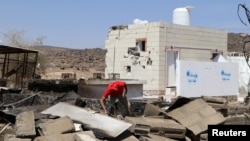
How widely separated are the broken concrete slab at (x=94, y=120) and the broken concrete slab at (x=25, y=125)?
1083 mm

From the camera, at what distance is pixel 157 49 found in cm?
2625

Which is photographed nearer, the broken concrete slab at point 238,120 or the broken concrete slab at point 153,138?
the broken concrete slab at point 153,138

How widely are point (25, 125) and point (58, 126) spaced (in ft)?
2.70

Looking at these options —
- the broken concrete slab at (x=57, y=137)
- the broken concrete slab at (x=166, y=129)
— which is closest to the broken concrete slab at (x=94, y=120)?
the broken concrete slab at (x=166, y=129)

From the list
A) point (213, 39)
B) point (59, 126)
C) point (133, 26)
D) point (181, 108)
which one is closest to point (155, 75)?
point (133, 26)

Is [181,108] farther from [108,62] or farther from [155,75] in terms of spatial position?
[108,62]

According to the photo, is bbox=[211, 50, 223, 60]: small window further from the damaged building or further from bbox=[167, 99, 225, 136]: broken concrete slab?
bbox=[167, 99, 225, 136]: broken concrete slab

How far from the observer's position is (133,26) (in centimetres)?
2827

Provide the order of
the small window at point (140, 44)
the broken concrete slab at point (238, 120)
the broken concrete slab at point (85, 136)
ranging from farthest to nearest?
the small window at point (140, 44) < the broken concrete slab at point (238, 120) < the broken concrete slab at point (85, 136)

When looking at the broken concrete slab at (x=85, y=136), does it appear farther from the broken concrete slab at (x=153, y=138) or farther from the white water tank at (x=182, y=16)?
the white water tank at (x=182, y=16)

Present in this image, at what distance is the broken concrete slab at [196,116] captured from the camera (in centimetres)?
1191

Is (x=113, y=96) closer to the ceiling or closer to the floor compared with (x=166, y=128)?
closer to the ceiling

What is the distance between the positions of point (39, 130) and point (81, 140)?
54.8 inches

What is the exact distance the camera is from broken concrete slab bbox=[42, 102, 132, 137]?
10.8 meters
